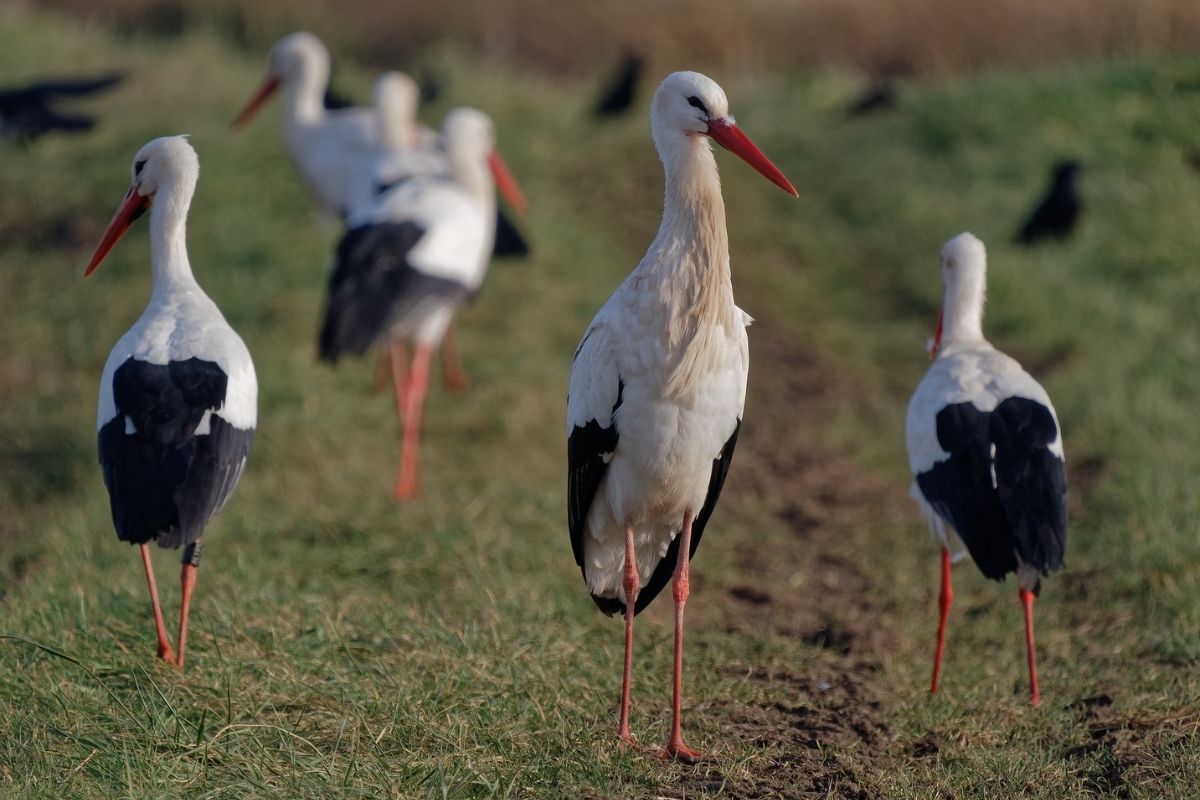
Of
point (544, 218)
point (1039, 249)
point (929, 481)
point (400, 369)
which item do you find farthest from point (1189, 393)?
point (544, 218)

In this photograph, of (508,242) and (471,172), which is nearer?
(471,172)

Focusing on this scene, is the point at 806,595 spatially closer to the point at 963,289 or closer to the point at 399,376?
the point at 963,289

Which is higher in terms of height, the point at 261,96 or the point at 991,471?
the point at 261,96

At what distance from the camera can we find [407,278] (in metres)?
6.59

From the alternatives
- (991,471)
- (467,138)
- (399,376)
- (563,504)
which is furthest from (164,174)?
(467,138)

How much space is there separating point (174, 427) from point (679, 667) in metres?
1.42

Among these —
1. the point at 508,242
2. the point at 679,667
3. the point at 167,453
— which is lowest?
the point at 679,667

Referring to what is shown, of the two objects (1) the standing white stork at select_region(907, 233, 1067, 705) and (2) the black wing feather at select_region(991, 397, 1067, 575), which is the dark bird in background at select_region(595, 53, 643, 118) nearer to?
(1) the standing white stork at select_region(907, 233, 1067, 705)

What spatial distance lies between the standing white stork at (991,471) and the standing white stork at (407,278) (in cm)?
228

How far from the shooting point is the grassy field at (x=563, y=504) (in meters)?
3.21

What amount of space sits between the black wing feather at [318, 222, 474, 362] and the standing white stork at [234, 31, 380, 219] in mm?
1708

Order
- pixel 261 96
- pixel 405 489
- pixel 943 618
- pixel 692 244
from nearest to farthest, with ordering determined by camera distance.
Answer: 1. pixel 692 244
2. pixel 943 618
3. pixel 405 489
4. pixel 261 96

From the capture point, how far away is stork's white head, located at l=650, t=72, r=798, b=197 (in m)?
3.46

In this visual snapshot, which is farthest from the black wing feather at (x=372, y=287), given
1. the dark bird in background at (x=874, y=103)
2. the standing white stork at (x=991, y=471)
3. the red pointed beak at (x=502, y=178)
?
the dark bird in background at (x=874, y=103)
